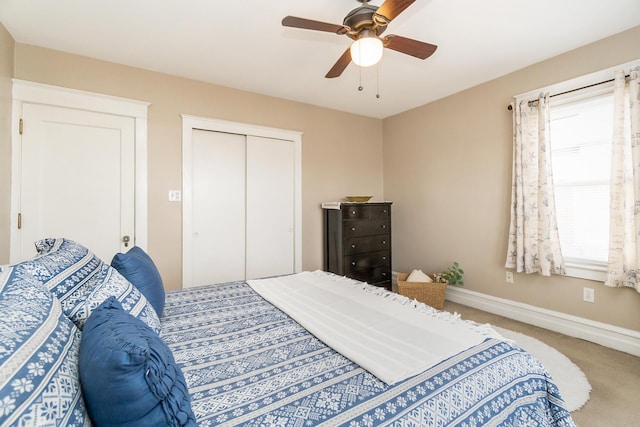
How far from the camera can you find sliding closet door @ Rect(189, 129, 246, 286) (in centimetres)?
330

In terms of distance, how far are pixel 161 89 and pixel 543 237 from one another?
160 inches

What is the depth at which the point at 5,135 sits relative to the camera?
2377mm

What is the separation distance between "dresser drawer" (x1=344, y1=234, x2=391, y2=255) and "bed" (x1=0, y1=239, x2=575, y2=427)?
2.33 m

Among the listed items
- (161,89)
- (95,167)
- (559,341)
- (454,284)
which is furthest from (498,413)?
(161,89)

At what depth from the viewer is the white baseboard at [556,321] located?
246cm

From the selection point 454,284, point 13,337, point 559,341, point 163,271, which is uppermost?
point 13,337

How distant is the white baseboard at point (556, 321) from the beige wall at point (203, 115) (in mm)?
1952

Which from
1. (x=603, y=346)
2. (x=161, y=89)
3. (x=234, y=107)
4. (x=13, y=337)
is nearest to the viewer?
(x=13, y=337)

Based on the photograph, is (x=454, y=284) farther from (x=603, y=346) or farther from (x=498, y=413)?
(x=498, y=413)

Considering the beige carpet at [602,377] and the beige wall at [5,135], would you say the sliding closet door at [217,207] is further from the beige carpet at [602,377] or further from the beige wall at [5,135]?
the beige carpet at [602,377]

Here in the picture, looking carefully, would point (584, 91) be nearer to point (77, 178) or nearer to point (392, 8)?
point (392, 8)

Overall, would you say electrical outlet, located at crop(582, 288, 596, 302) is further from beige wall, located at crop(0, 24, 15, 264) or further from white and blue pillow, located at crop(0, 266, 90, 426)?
beige wall, located at crop(0, 24, 15, 264)

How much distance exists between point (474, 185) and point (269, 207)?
2481 millimetres

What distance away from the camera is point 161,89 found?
3.09 m
